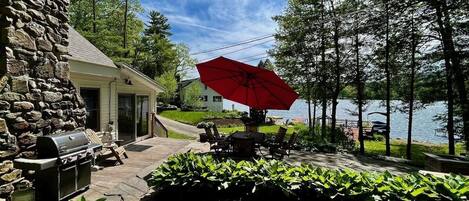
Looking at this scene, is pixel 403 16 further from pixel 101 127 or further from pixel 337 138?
pixel 101 127

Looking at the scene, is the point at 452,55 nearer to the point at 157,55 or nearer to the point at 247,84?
Result: the point at 247,84

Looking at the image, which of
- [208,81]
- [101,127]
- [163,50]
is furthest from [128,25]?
[208,81]

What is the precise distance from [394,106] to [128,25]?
2031 centimetres

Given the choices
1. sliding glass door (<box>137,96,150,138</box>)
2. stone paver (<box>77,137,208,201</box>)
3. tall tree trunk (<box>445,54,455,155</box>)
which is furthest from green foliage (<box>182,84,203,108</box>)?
tall tree trunk (<box>445,54,455,155</box>)

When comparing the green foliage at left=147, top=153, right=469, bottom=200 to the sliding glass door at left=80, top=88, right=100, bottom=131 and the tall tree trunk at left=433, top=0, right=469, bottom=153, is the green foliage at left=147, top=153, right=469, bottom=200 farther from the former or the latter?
the tall tree trunk at left=433, top=0, right=469, bottom=153

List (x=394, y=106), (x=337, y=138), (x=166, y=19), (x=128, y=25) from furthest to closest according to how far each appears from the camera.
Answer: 1. (x=166, y=19)
2. (x=128, y=25)
3. (x=337, y=138)
4. (x=394, y=106)

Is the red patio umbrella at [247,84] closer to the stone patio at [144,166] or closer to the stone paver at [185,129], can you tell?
the stone patio at [144,166]

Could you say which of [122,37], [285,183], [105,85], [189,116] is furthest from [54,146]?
[189,116]

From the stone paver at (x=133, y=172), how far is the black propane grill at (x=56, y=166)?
401 millimetres

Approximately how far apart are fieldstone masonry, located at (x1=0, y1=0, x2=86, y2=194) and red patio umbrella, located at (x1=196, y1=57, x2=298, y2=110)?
10.0 feet

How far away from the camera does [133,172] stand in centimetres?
673

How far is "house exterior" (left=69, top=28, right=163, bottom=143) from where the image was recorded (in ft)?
26.7

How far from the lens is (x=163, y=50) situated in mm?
36250

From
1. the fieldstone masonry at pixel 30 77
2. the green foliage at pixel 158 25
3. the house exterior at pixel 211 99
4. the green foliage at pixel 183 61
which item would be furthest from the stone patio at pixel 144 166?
the house exterior at pixel 211 99
